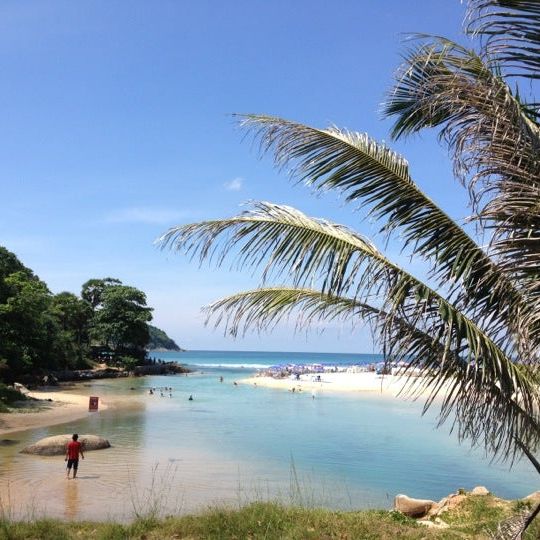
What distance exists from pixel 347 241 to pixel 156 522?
217 inches

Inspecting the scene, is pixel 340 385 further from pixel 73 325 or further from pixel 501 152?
pixel 501 152

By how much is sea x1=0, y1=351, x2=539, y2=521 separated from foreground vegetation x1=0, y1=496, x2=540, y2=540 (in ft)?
3.84

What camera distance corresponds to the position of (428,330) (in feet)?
15.8

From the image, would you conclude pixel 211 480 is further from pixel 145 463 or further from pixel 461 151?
pixel 461 151

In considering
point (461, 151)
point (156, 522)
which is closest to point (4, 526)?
point (156, 522)

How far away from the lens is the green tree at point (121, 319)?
6838cm

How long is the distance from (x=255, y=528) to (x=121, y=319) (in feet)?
209

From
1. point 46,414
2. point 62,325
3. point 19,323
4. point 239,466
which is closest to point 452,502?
point 239,466

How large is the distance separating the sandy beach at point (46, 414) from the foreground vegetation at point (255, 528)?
15452 millimetres

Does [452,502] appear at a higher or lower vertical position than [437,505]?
higher

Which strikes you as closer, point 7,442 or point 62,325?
point 7,442

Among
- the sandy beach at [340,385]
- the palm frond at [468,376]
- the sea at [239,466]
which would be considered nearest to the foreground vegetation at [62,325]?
the sea at [239,466]

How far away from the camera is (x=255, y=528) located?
7.58m

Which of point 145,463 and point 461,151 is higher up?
point 461,151
